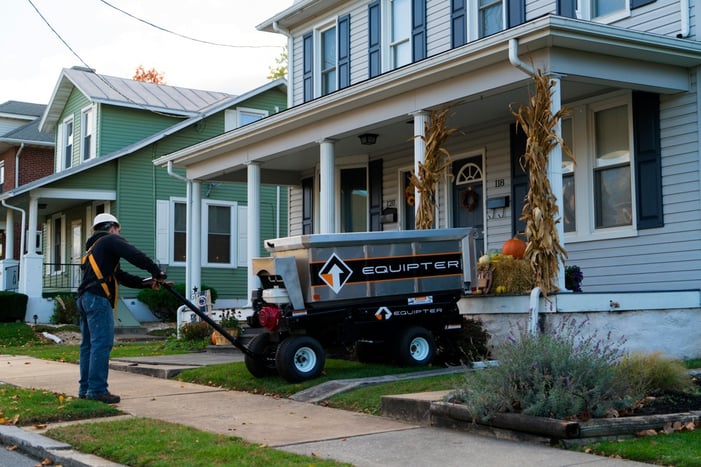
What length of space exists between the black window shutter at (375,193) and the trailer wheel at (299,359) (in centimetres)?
783

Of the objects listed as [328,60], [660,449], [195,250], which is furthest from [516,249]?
[195,250]

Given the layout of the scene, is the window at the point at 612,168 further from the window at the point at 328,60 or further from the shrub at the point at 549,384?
the window at the point at 328,60

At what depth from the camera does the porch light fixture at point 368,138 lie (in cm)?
1552

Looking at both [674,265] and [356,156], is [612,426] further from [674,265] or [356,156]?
[356,156]

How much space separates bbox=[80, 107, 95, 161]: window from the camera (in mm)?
27875

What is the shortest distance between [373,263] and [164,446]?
4155 mm

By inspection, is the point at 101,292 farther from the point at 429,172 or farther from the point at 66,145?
the point at 66,145

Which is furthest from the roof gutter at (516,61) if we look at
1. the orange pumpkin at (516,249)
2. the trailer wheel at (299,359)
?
the trailer wheel at (299,359)

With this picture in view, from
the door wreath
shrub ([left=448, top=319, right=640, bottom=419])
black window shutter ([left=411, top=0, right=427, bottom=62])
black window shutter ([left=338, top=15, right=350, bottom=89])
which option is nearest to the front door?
the door wreath

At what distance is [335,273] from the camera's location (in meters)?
9.92

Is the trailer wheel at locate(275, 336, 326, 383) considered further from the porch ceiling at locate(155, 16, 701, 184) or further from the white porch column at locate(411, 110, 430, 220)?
the porch ceiling at locate(155, 16, 701, 184)

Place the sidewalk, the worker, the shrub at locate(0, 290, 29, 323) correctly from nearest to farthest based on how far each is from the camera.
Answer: the sidewalk, the worker, the shrub at locate(0, 290, 29, 323)

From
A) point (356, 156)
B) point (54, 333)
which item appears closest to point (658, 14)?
point (356, 156)

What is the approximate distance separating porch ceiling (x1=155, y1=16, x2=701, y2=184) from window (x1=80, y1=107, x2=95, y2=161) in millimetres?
12009
